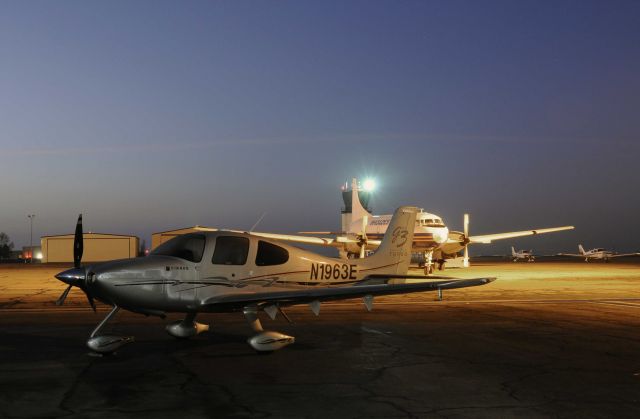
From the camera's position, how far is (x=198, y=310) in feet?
38.0

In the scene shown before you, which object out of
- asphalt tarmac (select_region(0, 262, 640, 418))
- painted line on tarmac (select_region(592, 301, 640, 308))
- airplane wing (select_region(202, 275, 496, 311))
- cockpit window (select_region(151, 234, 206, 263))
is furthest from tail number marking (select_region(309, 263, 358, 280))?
painted line on tarmac (select_region(592, 301, 640, 308))

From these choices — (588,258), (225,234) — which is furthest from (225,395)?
(588,258)

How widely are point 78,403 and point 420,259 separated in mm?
44602

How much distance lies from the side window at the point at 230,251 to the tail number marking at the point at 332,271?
1.86 m

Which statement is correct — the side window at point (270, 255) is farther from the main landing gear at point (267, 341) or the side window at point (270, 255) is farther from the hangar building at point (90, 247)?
the hangar building at point (90, 247)

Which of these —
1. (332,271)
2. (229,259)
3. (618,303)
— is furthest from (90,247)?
(229,259)

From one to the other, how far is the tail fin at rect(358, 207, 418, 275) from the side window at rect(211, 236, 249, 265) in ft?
14.4

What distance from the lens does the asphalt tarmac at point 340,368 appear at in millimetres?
7277

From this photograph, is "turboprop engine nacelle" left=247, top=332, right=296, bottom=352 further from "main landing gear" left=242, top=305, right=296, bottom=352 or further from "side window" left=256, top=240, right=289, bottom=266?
"side window" left=256, top=240, right=289, bottom=266

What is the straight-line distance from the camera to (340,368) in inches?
379

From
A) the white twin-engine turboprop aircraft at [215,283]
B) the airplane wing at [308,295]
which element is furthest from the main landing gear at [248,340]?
the airplane wing at [308,295]

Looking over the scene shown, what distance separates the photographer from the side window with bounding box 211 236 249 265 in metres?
11.9

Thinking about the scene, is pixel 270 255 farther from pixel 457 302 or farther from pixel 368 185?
pixel 368 185

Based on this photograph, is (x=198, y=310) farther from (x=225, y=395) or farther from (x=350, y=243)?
(x=350, y=243)
